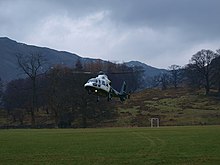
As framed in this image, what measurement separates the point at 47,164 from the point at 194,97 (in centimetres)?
11805

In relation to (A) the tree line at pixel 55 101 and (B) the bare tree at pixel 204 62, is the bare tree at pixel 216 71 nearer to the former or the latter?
(B) the bare tree at pixel 204 62

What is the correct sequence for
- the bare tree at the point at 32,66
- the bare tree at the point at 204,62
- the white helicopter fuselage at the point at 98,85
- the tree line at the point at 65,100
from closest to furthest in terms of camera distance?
1. the white helicopter fuselage at the point at 98,85
2. the tree line at the point at 65,100
3. the bare tree at the point at 32,66
4. the bare tree at the point at 204,62

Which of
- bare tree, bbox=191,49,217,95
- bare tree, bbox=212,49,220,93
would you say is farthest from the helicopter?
bare tree, bbox=191,49,217,95

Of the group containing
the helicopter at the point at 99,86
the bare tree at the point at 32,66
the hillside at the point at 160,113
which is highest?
the bare tree at the point at 32,66

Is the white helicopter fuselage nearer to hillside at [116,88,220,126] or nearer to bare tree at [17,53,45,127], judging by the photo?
hillside at [116,88,220,126]

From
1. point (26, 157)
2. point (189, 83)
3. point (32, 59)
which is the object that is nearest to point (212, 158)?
point (26, 157)

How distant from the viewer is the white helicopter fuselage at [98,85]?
177ft

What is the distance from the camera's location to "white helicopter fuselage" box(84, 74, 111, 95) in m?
53.9

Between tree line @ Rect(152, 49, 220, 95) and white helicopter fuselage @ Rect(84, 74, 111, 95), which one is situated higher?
tree line @ Rect(152, 49, 220, 95)

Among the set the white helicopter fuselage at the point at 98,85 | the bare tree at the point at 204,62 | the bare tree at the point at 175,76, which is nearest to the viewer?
the white helicopter fuselage at the point at 98,85

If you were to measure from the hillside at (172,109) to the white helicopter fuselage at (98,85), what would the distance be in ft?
138

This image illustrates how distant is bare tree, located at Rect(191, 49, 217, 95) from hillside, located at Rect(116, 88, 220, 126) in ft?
17.4

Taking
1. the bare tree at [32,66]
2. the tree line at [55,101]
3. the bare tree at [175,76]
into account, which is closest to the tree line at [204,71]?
the bare tree at [175,76]

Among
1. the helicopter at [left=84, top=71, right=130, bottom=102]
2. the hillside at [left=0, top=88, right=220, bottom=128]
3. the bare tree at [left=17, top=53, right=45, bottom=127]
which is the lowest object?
the hillside at [left=0, top=88, right=220, bottom=128]
